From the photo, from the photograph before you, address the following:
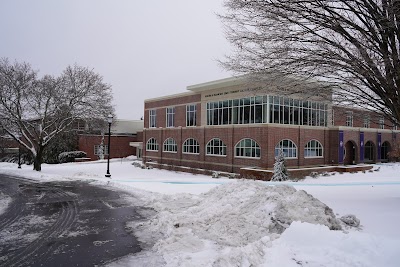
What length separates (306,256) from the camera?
6367 mm

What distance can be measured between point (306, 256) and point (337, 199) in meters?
6.13

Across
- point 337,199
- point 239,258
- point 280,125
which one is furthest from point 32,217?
point 280,125

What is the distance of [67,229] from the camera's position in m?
9.38

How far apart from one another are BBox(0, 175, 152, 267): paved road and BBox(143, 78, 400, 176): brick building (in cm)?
1628

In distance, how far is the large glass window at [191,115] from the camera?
3728cm

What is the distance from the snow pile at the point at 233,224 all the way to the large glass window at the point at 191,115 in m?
26.4

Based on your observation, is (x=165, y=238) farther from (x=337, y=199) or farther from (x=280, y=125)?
(x=280, y=125)

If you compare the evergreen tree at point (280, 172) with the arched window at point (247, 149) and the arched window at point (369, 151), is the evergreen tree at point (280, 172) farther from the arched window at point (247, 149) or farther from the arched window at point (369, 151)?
the arched window at point (369, 151)

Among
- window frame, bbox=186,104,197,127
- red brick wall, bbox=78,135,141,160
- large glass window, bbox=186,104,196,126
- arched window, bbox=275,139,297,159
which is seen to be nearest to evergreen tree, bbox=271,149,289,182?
arched window, bbox=275,139,297,159

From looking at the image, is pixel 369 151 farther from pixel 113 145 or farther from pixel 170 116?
pixel 113 145

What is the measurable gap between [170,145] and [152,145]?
4478 millimetres

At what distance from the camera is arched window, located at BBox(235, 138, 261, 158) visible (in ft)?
93.5

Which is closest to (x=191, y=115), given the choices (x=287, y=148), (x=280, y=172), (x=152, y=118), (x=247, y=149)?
(x=152, y=118)

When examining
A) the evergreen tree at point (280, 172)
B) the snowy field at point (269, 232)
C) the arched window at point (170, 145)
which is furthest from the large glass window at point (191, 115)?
the snowy field at point (269, 232)
